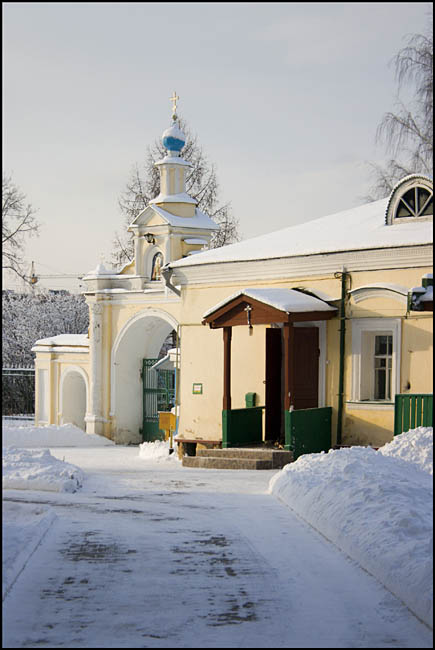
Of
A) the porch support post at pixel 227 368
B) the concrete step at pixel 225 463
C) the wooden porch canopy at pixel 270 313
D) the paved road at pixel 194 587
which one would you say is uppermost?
the wooden porch canopy at pixel 270 313

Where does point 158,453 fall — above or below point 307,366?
below

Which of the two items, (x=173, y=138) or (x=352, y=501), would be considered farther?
(x=173, y=138)

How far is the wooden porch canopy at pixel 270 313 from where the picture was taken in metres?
16.6

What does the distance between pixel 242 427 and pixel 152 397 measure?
430 inches

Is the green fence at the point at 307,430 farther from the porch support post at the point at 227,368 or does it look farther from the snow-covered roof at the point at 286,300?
the porch support post at the point at 227,368

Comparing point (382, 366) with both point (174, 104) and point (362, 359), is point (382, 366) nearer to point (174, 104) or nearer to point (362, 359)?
point (362, 359)

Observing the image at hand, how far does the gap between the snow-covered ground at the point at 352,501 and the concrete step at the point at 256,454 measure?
0.94 meters


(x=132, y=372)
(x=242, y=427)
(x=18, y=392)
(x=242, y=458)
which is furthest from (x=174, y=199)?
(x=242, y=458)

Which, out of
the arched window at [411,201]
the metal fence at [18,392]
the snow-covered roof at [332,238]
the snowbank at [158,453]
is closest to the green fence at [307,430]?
the snow-covered roof at [332,238]

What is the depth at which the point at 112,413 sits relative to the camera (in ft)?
91.1

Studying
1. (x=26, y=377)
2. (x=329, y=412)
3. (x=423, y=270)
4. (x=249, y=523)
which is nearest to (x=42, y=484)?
(x=249, y=523)

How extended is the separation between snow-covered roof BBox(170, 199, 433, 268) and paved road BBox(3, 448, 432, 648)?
740 cm

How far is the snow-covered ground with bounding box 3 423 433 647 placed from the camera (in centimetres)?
716

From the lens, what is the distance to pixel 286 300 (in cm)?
1681
